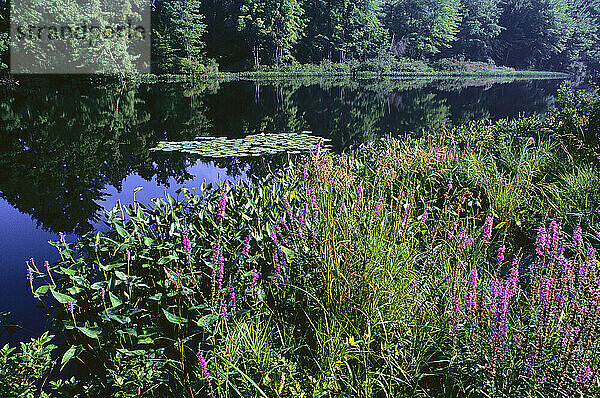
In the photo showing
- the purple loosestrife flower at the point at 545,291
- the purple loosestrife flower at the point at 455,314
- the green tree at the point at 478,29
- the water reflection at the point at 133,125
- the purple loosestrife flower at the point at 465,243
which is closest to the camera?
the purple loosestrife flower at the point at 545,291

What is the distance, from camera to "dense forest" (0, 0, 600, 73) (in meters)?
37.5

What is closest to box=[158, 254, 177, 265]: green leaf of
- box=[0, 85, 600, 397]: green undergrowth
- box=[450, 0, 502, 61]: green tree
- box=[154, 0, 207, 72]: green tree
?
box=[0, 85, 600, 397]: green undergrowth

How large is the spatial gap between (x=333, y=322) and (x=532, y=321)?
100 centimetres

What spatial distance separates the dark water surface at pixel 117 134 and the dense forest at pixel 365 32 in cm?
1261

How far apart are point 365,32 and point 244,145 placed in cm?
4289

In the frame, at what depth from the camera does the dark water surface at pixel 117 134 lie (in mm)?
5493

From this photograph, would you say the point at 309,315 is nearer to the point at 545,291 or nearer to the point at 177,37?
the point at 545,291

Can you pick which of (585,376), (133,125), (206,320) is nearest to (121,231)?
(206,320)

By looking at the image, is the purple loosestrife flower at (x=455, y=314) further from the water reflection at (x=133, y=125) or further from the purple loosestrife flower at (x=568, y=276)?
the water reflection at (x=133, y=125)

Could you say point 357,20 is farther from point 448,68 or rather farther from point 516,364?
point 516,364

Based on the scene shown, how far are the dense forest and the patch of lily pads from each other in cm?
2092

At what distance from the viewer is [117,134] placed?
11.6 meters

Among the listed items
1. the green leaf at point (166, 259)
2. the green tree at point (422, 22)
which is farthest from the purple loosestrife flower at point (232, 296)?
the green tree at point (422, 22)

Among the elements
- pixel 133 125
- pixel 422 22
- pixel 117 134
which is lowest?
pixel 117 134
